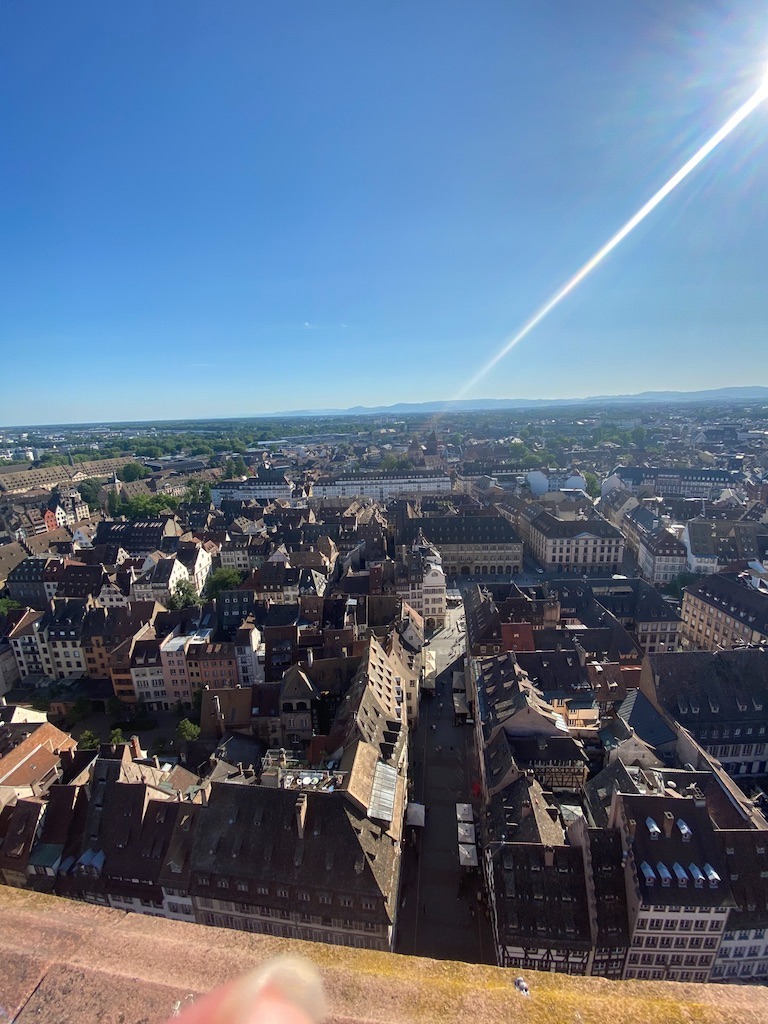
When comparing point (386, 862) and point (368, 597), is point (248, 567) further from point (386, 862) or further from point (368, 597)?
point (386, 862)

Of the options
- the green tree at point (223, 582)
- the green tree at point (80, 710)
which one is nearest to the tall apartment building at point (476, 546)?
the green tree at point (223, 582)

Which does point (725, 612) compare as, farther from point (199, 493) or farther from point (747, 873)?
point (199, 493)

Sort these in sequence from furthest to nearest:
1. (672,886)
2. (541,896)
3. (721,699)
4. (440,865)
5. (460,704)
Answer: (460,704) < (721,699) < (440,865) < (541,896) < (672,886)

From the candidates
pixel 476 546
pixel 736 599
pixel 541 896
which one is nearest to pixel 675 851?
pixel 541 896

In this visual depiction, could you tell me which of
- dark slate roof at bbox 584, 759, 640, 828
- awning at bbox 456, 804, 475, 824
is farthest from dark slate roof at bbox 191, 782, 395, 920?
dark slate roof at bbox 584, 759, 640, 828

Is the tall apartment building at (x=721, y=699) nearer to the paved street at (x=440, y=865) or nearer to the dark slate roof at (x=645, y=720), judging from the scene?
the dark slate roof at (x=645, y=720)
